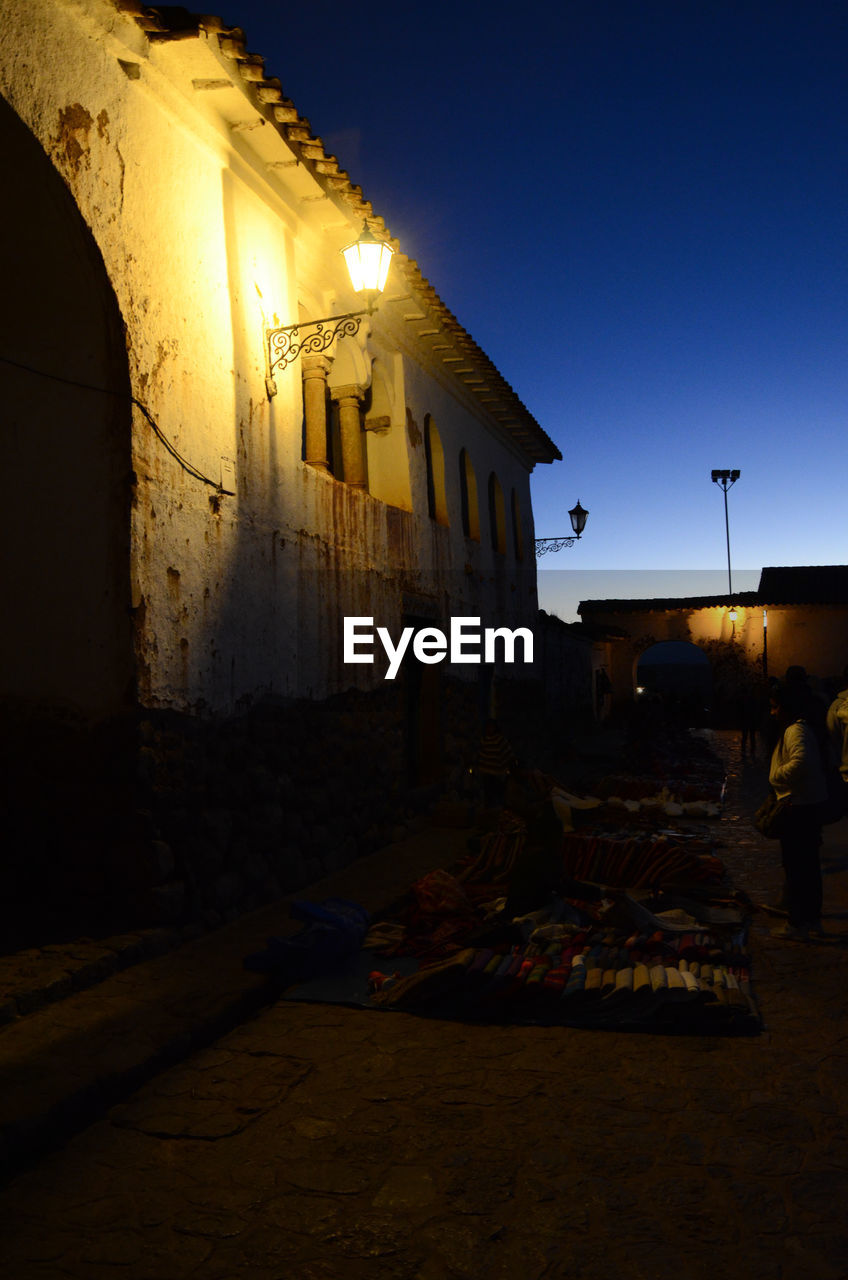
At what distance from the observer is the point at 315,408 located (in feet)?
27.8


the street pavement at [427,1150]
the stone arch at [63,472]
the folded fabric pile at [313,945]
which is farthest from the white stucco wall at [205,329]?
the street pavement at [427,1150]

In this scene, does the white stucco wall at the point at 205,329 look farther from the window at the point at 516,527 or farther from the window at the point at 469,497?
the window at the point at 516,527

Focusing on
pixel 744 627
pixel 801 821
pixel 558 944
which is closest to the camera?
pixel 558 944

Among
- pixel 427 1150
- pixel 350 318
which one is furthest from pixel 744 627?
pixel 427 1150

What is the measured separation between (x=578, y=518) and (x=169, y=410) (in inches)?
524

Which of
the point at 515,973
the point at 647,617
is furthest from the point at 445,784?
the point at 647,617

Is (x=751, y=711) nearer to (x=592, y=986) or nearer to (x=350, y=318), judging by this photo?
(x=350, y=318)

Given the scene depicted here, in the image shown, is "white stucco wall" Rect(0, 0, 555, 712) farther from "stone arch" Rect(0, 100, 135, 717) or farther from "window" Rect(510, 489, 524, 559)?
"window" Rect(510, 489, 524, 559)

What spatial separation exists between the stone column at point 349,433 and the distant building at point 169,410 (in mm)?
691

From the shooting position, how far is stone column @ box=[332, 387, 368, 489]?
30.6 ft

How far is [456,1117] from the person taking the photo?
11.6 feet

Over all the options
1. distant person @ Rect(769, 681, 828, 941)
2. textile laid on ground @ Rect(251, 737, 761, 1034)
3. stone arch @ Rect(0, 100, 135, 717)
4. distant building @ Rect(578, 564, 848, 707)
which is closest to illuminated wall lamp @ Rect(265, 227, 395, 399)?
stone arch @ Rect(0, 100, 135, 717)

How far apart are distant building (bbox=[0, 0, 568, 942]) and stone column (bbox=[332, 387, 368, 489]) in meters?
0.69

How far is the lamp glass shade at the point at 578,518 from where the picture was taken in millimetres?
18312
